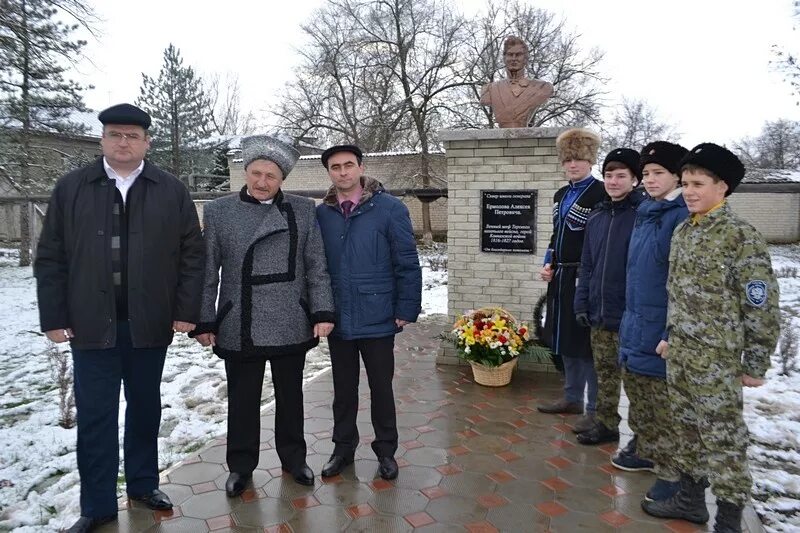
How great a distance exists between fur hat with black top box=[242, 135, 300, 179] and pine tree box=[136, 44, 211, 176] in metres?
25.2

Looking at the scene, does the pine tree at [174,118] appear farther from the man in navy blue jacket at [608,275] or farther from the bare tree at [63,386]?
the man in navy blue jacket at [608,275]

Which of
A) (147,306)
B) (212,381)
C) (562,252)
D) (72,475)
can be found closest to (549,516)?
(562,252)

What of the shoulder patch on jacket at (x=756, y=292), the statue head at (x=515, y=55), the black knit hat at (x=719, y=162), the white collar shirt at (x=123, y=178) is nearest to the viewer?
the shoulder patch on jacket at (x=756, y=292)

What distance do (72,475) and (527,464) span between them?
2697 mm

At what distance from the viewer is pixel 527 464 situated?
321 centimetres

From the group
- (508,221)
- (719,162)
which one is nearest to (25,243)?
(508,221)

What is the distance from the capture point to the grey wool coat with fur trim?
269cm

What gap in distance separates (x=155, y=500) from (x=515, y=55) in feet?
14.0

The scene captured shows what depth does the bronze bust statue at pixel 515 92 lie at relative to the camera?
4742 mm

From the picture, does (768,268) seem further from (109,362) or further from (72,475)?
(72,475)

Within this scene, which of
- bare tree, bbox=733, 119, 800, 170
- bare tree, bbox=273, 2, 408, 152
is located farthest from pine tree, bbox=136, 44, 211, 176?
bare tree, bbox=733, 119, 800, 170

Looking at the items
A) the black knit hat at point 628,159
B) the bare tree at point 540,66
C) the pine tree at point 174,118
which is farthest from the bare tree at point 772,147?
the black knit hat at point 628,159

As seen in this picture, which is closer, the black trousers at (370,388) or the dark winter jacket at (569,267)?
the black trousers at (370,388)

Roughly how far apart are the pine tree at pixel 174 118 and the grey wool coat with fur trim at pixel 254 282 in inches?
991
